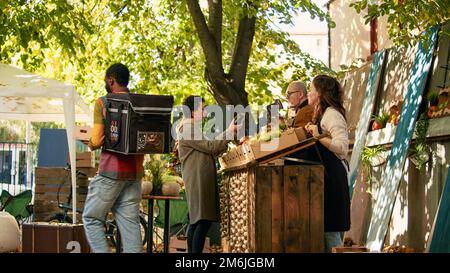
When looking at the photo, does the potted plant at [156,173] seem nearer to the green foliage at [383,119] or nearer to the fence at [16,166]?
the green foliage at [383,119]

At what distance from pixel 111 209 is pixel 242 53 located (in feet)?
28.0

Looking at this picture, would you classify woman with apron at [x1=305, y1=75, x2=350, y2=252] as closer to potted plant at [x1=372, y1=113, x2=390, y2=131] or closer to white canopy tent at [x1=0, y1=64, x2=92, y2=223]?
potted plant at [x1=372, y1=113, x2=390, y2=131]

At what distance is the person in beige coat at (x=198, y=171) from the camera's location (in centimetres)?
954

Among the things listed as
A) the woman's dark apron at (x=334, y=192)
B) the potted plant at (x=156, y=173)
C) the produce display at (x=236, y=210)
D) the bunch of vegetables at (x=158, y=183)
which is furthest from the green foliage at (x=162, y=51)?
the woman's dark apron at (x=334, y=192)

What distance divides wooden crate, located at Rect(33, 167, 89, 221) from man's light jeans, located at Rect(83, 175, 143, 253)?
7.29 meters

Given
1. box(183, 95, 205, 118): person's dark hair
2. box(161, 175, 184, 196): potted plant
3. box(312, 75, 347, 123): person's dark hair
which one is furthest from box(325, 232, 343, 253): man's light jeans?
box(161, 175, 184, 196): potted plant

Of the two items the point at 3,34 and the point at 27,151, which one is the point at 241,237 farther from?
the point at 27,151

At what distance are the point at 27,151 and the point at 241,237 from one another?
14.4 m

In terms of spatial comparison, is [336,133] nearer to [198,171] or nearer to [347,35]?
[198,171]

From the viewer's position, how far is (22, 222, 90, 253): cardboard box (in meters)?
9.93

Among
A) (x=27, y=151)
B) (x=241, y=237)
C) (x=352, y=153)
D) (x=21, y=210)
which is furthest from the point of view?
(x=27, y=151)
